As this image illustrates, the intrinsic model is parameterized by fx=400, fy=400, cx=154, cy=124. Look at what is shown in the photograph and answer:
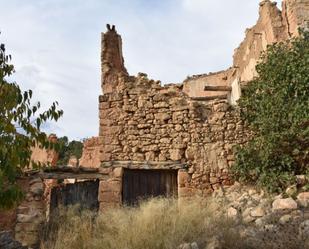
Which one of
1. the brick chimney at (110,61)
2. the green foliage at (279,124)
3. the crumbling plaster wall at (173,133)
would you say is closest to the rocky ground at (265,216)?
the green foliage at (279,124)

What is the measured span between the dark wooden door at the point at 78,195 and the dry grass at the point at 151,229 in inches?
51.7

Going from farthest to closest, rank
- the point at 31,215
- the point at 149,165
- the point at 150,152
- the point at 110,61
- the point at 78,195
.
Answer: the point at 110,61 → the point at 78,195 → the point at 150,152 → the point at 149,165 → the point at 31,215

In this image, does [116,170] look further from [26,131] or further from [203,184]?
[26,131]

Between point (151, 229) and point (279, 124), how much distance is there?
4.38 meters

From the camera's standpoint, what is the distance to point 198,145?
9930mm

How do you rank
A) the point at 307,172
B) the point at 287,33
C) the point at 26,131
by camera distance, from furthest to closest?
the point at 287,33 < the point at 307,172 < the point at 26,131

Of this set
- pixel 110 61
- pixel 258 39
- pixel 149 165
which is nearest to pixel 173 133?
pixel 149 165

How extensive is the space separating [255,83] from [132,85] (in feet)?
10.7

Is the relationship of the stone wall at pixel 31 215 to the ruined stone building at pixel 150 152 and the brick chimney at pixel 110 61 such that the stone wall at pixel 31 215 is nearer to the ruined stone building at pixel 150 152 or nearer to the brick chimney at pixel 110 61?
the ruined stone building at pixel 150 152

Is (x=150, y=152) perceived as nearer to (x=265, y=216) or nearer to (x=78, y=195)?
(x=78, y=195)

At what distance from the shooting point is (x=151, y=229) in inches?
257

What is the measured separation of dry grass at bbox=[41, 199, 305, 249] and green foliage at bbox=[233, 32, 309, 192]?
1.41 m

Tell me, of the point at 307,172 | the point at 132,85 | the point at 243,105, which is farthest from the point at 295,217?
the point at 132,85

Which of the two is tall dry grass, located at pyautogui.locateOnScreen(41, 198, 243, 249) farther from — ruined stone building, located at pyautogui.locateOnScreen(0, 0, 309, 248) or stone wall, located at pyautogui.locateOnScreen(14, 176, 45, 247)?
ruined stone building, located at pyautogui.locateOnScreen(0, 0, 309, 248)
